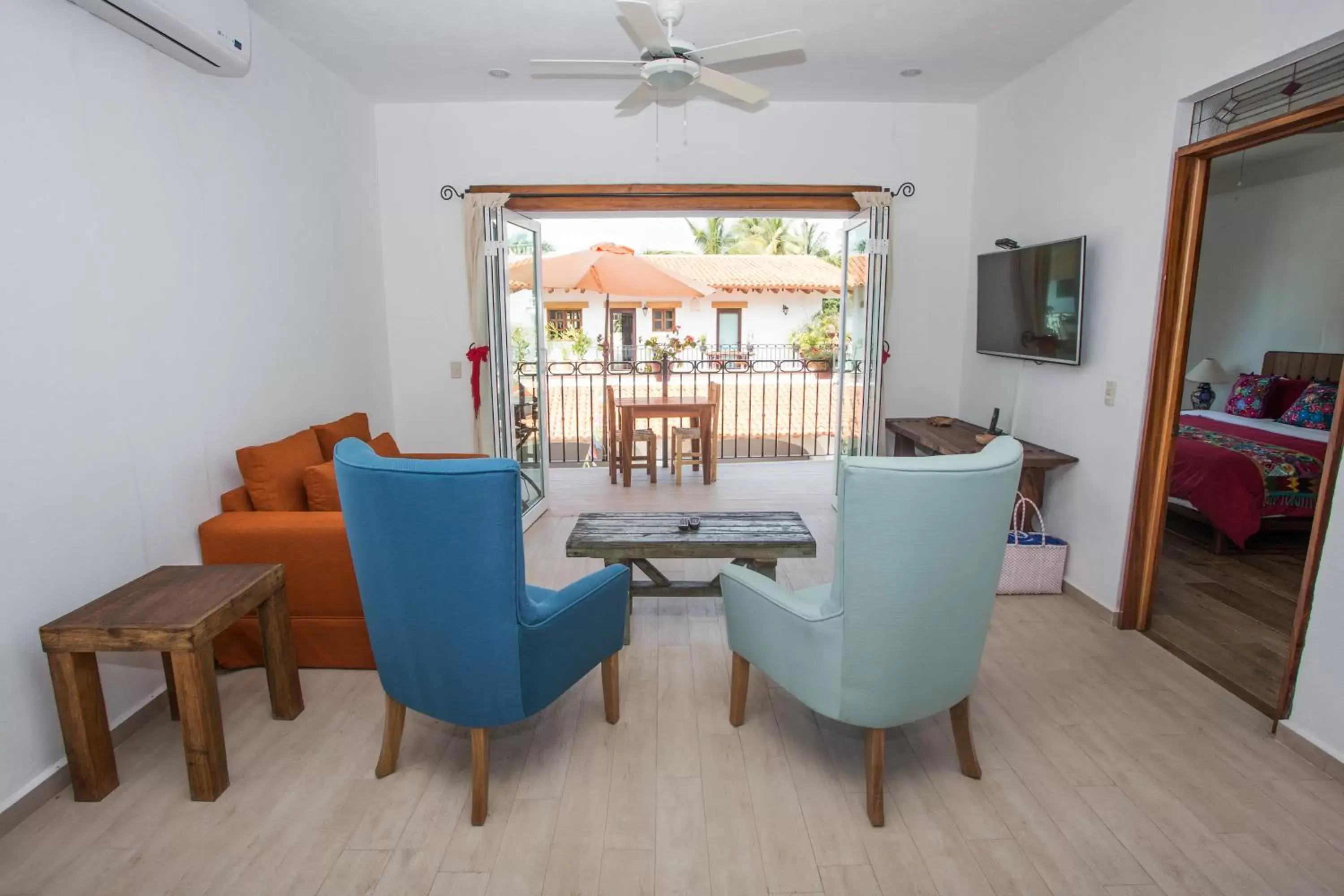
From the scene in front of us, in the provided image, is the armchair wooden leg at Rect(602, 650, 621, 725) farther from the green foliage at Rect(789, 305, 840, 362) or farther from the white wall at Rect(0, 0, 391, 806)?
the green foliage at Rect(789, 305, 840, 362)

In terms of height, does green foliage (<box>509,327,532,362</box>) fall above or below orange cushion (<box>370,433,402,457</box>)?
above

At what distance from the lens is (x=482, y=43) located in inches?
140

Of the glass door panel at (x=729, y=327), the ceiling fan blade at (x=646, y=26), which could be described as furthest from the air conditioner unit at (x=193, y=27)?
the glass door panel at (x=729, y=327)

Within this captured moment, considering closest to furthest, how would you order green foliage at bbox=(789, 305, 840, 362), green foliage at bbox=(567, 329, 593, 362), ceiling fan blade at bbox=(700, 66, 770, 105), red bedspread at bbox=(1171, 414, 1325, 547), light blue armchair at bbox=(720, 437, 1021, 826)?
light blue armchair at bbox=(720, 437, 1021, 826) → ceiling fan blade at bbox=(700, 66, 770, 105) → red bedspread at bbox=(1171, 414, 1325, 547) → green foliage at bbox=(567, 329, 593, 362) → green foliage at bbox=(789, 305, 840, 362)

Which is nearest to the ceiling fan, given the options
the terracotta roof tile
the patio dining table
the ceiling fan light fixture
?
the ceiling fan light fixture

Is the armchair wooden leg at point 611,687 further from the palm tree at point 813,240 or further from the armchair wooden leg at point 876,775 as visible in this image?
the palm tree at point 813,240

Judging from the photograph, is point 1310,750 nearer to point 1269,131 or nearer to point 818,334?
point 1269,131

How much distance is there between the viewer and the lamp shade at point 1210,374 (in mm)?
5898

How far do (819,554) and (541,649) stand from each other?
2.60 m

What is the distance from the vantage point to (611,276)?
692 cm

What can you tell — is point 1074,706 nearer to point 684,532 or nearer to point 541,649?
point 684,532

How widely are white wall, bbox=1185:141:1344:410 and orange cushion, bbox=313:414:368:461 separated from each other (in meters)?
5.50

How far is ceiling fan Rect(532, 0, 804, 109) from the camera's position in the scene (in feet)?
8.50

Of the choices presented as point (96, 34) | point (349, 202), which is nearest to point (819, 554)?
point (349, 202)
